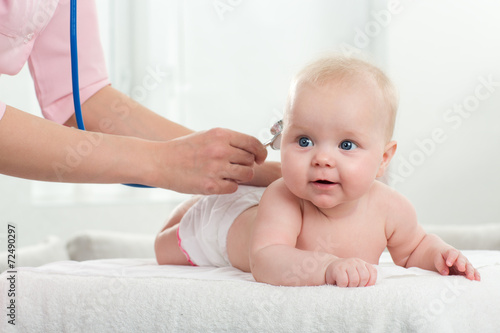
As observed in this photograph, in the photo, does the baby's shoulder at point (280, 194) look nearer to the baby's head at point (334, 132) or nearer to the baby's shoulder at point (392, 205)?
the baby's head at point (334, 132)

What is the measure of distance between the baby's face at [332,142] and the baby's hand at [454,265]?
6.4 inches

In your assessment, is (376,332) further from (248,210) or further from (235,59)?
(235,59)

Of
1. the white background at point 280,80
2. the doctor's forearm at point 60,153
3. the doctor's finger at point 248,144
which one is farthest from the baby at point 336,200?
the white background at point 280,80

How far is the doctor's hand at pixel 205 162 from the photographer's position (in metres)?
0.93

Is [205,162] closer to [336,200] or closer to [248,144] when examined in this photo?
[248,144]

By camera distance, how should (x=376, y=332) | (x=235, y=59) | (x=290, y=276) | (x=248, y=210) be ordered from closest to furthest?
(x=376, y=332)
(x=290, y=276)
(x=248, y=210)
(x=235, y=59)

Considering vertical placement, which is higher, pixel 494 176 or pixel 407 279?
pixel 494 176

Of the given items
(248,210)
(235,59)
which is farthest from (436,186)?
(248,210)

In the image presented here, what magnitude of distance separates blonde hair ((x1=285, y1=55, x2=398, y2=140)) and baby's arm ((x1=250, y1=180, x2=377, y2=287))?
0.15 meters

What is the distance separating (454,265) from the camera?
0.80m

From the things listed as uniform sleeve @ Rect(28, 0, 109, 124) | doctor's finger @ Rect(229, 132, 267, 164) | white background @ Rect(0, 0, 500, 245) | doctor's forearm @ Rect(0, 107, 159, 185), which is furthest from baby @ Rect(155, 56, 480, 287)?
white background @ Rect(0, 0, 500, 245)

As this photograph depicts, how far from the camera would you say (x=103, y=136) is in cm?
86

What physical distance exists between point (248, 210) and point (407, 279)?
383 mm

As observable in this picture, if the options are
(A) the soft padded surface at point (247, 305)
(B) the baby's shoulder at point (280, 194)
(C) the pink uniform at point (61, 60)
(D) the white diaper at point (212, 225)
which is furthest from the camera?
(C) the pink uniform at point (61, 60)
